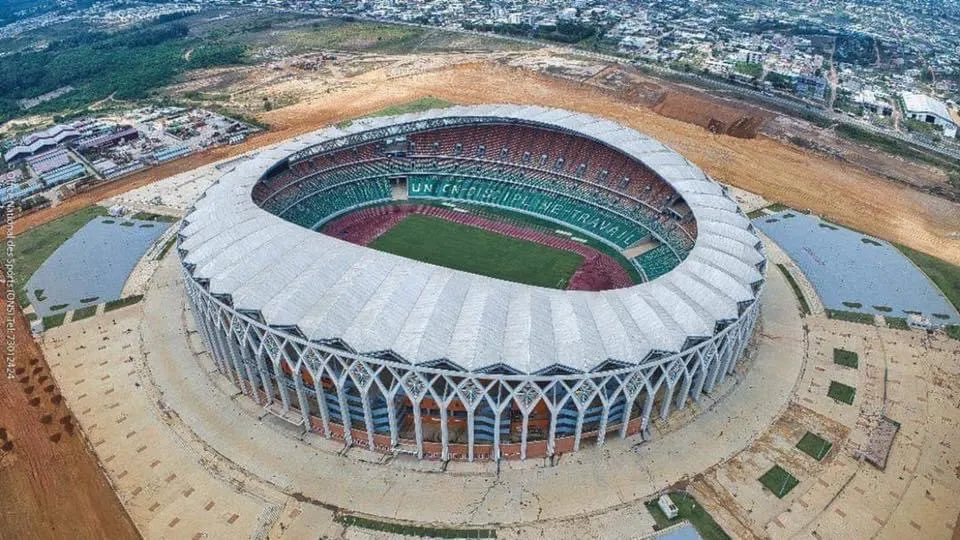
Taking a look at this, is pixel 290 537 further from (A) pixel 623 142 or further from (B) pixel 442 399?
(A) pixel 623 142

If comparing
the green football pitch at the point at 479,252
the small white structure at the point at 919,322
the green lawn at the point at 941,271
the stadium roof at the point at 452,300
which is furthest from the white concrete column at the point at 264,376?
the green lawn at the point at 941,271

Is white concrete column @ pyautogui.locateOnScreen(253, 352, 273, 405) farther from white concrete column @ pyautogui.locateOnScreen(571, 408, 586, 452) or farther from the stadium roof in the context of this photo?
white concrete column @ pyautogui.locateOnScreen(571, 408, 586, 452)

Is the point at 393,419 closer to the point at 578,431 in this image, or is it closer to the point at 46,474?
→ the point at 578,431

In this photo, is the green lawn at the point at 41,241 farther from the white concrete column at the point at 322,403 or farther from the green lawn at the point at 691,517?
the green lawn at the point at 691,517

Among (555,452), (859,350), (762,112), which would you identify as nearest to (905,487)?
(859,350)

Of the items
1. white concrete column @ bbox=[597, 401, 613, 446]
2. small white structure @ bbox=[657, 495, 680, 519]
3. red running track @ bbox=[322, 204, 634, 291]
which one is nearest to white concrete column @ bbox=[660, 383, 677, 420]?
white concrete column @ bbox=[597, 401, 613, 446]

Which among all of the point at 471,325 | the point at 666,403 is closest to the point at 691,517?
the point at 666,403
